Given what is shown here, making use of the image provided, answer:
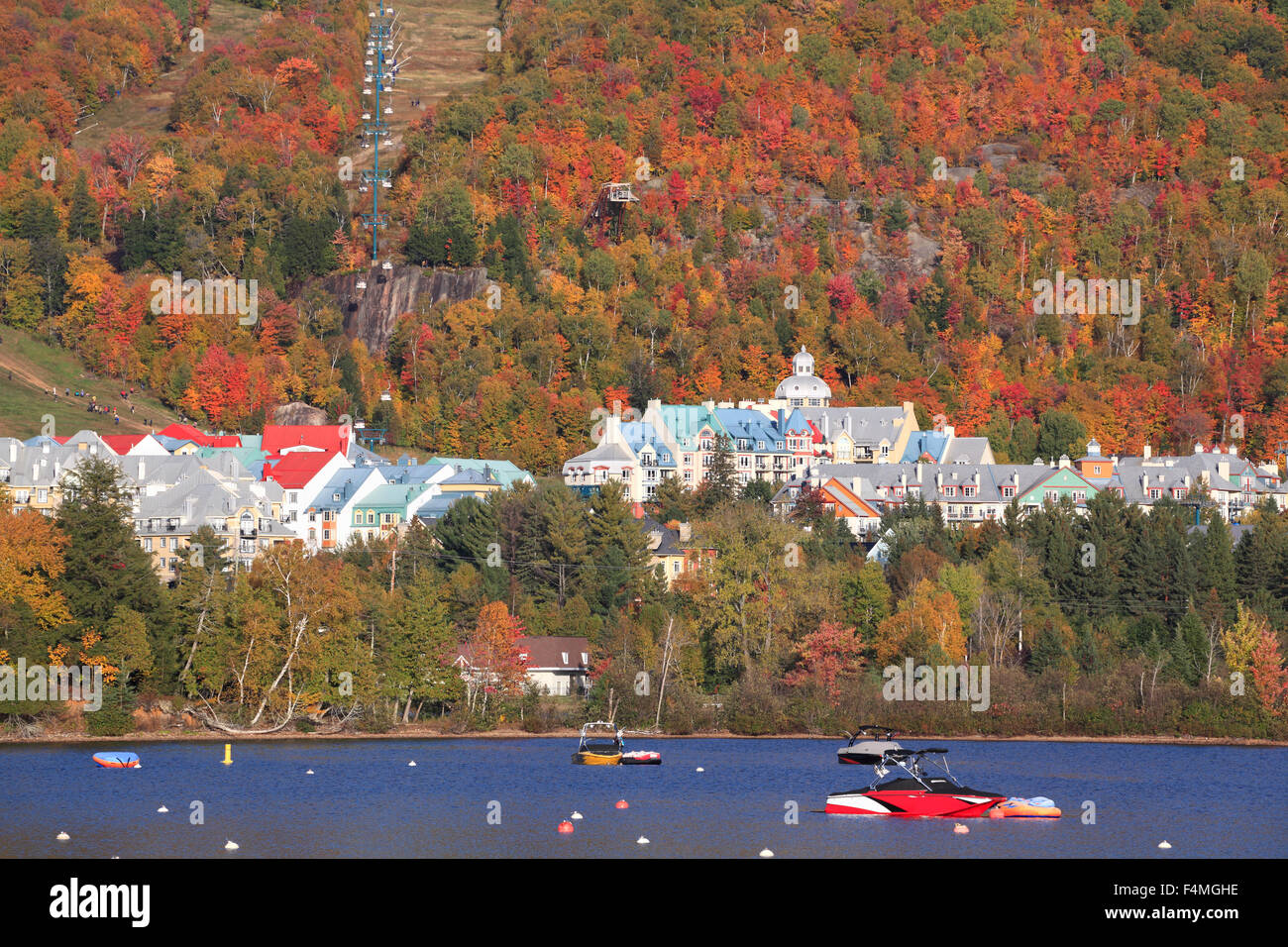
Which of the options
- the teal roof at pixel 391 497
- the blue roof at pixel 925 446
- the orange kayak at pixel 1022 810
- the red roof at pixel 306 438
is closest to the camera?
the orange kayak at pixel 1022 810

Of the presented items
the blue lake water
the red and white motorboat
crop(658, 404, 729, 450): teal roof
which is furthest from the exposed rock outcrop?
the red and white motorboat

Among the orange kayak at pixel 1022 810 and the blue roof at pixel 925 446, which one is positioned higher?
the blue roof at pixel 925 446

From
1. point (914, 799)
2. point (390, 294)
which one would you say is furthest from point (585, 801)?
point (390, 294)

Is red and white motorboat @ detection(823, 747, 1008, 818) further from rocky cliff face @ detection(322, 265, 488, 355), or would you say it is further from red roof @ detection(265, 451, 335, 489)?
rocky cliff face @ detection(322, 265, 488, 355)

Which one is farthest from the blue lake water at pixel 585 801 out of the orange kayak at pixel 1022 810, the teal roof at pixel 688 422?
the teal roof at pixel 688 422

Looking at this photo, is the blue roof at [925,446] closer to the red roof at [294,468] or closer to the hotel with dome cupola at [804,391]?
the hotel with dome cupola at [804,391]

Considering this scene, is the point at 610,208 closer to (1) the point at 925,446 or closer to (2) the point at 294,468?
(1) the point at 925,446

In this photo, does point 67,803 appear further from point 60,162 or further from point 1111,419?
point 60,162
